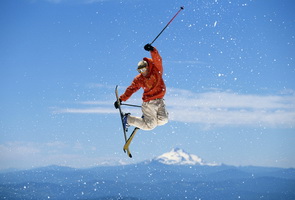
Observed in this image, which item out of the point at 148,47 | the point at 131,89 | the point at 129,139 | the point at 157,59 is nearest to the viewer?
the point at 148,47

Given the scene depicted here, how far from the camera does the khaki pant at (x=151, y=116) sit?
10.5 meters

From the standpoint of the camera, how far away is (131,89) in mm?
10594

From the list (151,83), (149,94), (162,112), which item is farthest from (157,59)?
(162,112)

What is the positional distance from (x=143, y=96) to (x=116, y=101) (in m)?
0.90

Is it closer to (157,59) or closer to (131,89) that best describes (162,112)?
(131,89)

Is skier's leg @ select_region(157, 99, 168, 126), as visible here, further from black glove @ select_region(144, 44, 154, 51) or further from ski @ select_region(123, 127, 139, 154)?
black glove @ select_region(144, 44, 154, 51)

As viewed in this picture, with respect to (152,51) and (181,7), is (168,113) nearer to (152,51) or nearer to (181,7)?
(152,51)

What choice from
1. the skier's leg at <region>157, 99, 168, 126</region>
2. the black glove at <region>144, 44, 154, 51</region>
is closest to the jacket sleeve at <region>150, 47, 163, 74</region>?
the black glove at <region>144, 44, 154, 51</region>

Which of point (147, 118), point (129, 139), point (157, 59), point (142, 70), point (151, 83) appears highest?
point (157, 59)

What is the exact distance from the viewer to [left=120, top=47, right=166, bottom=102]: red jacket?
999 cm

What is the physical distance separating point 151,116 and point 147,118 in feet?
0.50

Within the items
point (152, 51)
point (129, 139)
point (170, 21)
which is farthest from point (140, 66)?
point (129, 139)

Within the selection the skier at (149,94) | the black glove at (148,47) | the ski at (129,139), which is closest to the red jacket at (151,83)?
the skier at (149,94)

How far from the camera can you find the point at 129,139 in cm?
1081
